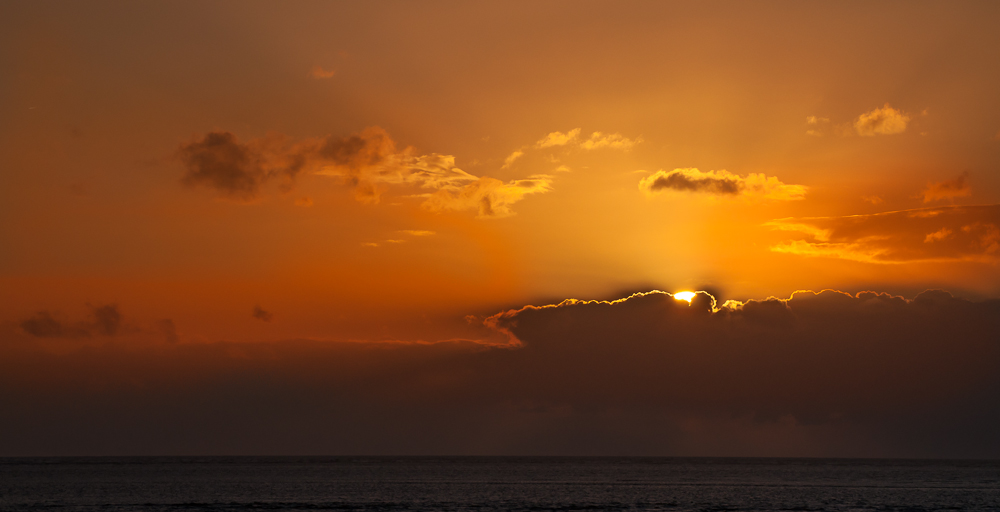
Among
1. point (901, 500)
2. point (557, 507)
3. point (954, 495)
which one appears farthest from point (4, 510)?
point (954, 495)

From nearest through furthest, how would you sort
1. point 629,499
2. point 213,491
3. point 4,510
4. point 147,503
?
1. point 4,510
2. point 147,503
3. point 629,499
4. point 213,491

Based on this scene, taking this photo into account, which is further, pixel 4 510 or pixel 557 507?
pixel 557 507

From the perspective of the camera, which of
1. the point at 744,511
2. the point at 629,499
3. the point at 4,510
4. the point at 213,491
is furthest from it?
the point at 213,491

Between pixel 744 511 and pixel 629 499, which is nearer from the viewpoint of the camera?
pixel 744 511

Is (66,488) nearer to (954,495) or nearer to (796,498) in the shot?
(796,498)

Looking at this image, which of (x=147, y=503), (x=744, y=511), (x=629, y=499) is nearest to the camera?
(x=744, y=511)

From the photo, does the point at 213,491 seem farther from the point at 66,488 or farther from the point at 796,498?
the point at 796,498

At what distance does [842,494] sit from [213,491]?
426 ft

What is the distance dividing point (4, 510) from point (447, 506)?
63084mm

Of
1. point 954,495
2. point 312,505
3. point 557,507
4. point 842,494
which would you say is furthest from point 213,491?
point 954,495

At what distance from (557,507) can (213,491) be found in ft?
250

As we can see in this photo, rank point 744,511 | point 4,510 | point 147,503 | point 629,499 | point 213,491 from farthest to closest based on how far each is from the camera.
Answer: point 213,491 → point 629,499 → point 147,503 → point 744,511 → point 4,510

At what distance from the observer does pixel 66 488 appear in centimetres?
16550

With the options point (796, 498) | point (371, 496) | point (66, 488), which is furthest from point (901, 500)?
point (66, 488)
